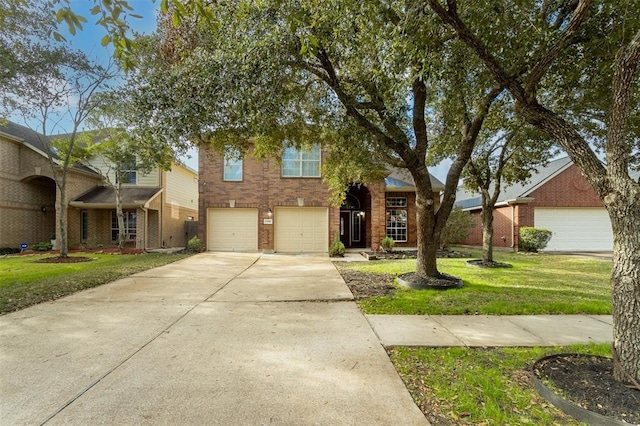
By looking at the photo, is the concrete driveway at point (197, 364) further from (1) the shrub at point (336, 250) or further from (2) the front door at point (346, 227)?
(2) the front door at point (346, 227)

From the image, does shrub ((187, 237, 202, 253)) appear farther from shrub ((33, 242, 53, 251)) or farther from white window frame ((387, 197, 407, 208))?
white window frame ((387, 197, 407, 208))

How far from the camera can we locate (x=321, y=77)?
7.04m

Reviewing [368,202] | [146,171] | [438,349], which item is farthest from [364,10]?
[146,171]

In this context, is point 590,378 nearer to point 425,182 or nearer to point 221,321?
point 221,321

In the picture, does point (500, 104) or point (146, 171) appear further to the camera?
point (146, 171)

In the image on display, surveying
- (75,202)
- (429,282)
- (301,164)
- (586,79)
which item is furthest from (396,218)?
(75,202)

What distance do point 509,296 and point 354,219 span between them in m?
12.1

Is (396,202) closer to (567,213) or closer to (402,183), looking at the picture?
(402,183)

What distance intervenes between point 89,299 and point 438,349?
6.28 metres

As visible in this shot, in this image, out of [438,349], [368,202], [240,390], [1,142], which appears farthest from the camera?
[368,202]

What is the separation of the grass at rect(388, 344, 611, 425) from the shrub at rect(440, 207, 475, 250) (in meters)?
11.3

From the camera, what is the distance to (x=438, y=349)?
3.98 meters

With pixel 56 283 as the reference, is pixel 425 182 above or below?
above

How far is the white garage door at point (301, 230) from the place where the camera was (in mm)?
15938
